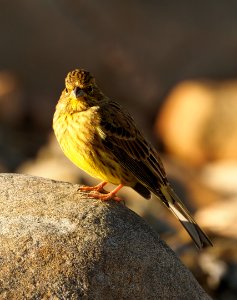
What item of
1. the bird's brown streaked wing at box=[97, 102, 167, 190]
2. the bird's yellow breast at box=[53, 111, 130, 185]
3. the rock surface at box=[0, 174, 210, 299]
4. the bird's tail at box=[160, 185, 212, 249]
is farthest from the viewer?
the bird's brown streaked wing at box=[97, 102, 167, 190]

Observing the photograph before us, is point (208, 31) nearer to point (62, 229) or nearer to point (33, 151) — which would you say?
point (33, 151)

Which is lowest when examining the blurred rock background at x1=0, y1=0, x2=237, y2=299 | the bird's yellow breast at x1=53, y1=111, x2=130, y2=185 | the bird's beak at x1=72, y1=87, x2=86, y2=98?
the blurred rock background at x1=0, y1=0, x2=237, y2=299

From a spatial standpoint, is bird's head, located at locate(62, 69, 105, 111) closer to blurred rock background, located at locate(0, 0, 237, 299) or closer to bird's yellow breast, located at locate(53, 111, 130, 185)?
bird's yellow breast, located at locate(53, 111, 130, 185)

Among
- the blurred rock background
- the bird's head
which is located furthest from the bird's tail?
the blurred rock background

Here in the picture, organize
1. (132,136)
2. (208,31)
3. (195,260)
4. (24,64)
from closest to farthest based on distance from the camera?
(132,136) → (195,260) → (24,64) → (208,31)

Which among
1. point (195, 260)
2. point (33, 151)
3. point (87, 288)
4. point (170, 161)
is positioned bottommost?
point (33, 151)

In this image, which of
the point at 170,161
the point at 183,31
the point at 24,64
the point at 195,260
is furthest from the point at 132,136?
the point at 183,31

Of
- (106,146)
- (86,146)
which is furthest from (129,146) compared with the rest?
(86,146)
